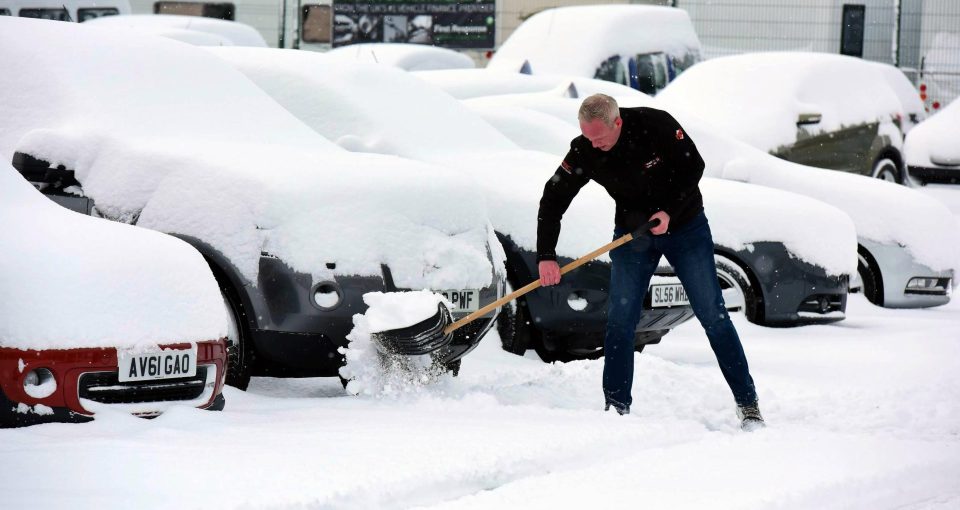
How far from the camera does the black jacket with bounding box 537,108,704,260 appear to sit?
5539mm

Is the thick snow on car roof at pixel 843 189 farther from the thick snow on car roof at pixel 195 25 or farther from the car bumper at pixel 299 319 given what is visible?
the thick snow on car roof at pixel 195 25

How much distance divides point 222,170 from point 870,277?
5.40 m

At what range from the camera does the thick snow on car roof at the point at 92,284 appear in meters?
4.22

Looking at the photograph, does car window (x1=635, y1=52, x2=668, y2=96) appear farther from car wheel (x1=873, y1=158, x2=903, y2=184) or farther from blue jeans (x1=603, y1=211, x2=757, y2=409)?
blue jeans (x1=603, y1=211, x2=757, y2=409)

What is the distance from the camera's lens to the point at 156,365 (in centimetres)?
452

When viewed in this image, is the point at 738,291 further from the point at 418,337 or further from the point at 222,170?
the point at 222,170

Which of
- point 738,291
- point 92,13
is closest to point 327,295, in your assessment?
point 738,291

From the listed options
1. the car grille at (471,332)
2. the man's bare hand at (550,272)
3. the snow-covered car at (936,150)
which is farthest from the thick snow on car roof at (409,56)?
the man's bare hand at (550,272)

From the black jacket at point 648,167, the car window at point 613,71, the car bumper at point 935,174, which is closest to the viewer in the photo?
the black jacket at point 648,167

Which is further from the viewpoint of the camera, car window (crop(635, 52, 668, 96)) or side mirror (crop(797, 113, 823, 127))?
car window (crop(635, 52, 668, 96))

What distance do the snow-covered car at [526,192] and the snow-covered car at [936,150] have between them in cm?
838

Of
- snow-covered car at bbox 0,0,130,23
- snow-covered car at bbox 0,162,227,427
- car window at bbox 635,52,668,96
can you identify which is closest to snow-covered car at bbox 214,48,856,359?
snow-covered car at bbox 0,162,227,427

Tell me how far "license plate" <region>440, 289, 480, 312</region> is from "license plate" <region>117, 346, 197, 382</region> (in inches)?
59.3

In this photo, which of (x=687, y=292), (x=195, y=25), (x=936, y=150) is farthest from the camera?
(x=195, y=25)
